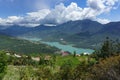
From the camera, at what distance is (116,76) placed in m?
45.9

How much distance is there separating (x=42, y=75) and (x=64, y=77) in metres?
5.58

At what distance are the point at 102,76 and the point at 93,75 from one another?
11.2ft

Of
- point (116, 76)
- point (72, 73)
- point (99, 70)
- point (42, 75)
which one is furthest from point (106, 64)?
point (42, 75)

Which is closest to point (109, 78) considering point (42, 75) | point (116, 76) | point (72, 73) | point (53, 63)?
point (116, 76)

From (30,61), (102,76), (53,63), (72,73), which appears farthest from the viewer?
(30,61)

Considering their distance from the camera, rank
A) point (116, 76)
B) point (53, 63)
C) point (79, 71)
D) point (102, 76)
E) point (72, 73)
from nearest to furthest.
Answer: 1. point (116, 76)
2. point (102, 76)
3. point (72, 73)
4. point (79, 71)
5. point (53, 63)

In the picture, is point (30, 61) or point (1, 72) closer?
point (1, 72)

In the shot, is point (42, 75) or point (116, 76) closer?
point (116, 76)

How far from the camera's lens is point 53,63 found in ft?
395

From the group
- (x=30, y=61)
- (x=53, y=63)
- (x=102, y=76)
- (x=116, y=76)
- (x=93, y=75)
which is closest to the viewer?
(x=116, y=76)

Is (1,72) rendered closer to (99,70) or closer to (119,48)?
(99,70)

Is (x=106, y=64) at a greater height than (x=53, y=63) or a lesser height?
greater

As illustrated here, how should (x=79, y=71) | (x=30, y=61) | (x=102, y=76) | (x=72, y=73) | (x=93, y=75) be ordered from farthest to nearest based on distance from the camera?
(x=30, y=61) → (x=79, y=71) → (x=72, y=73) → (x=93, y=75) → (x=102, y=76)

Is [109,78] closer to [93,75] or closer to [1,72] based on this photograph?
[93,75]
